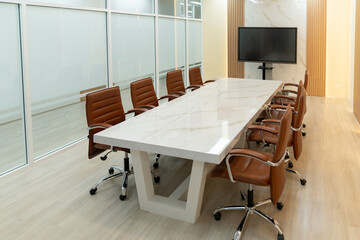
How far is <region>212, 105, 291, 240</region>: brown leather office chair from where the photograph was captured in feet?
8.82

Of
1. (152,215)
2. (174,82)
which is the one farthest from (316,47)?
(152,215)

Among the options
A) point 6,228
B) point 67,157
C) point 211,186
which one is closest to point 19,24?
point 67,157

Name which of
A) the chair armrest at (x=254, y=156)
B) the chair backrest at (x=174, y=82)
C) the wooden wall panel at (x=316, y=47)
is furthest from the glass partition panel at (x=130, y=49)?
the wooden wall panel at (x=316, y=47)

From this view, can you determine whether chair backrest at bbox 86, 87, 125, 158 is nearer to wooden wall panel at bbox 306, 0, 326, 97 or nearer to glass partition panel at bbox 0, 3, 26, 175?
glass partition panel at bbox 0, 3, 26, 175

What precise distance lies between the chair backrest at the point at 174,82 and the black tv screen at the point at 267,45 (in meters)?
3.83

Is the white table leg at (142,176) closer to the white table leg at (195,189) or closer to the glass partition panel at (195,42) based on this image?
the white table leg at (195,189)

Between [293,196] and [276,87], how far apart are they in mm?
2349

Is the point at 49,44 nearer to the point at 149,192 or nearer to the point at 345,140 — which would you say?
the point at 149,192

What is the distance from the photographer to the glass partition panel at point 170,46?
7792 millimetres

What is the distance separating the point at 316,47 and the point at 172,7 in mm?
3620

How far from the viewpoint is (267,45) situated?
906 cm

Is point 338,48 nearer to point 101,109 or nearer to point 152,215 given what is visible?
point 101,109

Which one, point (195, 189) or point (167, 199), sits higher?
point (195, 189)

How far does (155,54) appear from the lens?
7.47m
